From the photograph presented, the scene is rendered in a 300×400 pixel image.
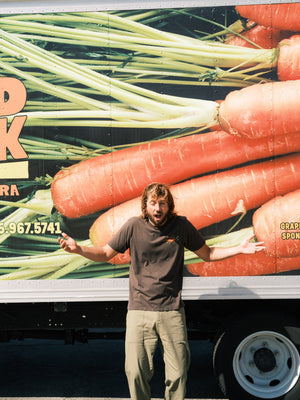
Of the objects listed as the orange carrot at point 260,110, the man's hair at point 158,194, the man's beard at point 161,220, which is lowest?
the man's beard at point 161,220

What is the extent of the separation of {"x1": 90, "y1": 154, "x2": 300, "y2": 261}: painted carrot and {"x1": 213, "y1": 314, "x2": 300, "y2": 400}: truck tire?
113 centimetres

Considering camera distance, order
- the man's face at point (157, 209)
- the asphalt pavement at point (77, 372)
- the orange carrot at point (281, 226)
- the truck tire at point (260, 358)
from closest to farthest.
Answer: the man's face at point (157, 209), the orange carrot at point (281, 226), the truck tire at point (260, 358), the asphalt pavement at point (77, 372)

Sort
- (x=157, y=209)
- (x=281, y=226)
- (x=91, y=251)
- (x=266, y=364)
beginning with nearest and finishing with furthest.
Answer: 1. (x=157, y=209)
2. (x=91, y=251)
3. (x=281, y=226)
4. (x=266, y=364)

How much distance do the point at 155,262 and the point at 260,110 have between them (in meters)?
1.89

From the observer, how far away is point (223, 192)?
185 inches

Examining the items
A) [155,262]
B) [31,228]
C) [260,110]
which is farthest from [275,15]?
[31,228]

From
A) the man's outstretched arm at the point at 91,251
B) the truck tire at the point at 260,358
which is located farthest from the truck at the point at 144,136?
the man's outstretched arm at the point at 91,251

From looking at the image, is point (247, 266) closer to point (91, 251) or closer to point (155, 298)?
point (155, 298)

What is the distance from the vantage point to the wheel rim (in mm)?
4863

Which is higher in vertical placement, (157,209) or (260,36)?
(260,36)

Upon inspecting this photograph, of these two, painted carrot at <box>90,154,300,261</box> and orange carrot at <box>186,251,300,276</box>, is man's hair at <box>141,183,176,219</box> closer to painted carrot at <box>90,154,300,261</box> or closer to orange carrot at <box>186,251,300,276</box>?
painted carrot at <box>90,154,300,261</box>

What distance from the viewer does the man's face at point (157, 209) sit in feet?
12.0

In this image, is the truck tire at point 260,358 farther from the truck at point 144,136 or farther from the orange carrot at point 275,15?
the orange carrot at point 275,15

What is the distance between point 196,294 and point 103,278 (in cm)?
88
